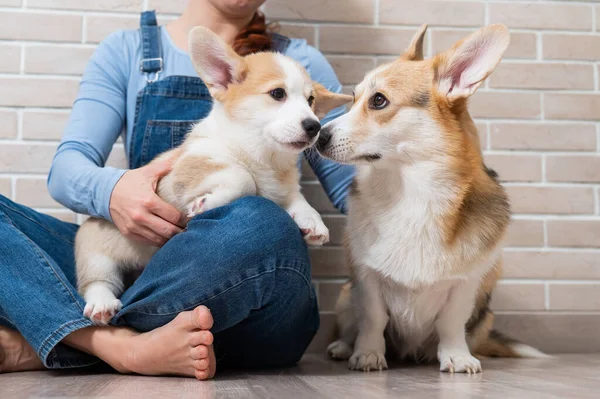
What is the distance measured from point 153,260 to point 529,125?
5.21 ft

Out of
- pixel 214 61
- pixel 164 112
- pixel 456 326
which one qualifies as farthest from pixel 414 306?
pixel 164 112

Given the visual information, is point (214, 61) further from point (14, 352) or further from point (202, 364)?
point (14, 352)

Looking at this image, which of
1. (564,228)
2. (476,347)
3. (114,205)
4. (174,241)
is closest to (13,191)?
(114,205)

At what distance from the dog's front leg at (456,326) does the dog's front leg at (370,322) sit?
16cm

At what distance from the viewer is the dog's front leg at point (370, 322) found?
1746mm

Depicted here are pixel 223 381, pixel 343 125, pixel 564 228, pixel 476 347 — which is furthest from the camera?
pixel 564 228

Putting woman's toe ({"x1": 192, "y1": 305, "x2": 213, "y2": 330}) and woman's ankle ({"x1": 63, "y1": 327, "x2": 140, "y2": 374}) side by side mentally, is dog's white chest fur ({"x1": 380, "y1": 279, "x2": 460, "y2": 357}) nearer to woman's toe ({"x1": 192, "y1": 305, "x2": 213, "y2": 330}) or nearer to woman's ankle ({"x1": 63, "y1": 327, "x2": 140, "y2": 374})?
woman's toe ({"x1": 192, "y1": 305, "x2": 213, "y2": 330})

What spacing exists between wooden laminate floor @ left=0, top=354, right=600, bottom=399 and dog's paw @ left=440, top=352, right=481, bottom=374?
0.11 feet

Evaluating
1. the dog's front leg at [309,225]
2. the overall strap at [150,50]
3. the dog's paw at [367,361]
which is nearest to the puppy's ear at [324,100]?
the dog's front leg at [309,225]

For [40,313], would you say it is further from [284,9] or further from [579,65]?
[579,65]

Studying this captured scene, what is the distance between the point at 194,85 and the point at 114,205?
1.77 feet

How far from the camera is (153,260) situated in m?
1.58

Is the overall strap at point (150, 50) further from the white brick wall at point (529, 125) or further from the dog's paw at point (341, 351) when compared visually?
the dog's paw at point (341, 351)

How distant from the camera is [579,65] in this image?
250 centimetres
